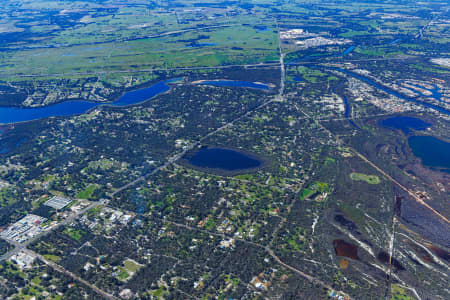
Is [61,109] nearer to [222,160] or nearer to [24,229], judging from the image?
[24,229]

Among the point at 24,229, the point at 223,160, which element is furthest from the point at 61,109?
the point at 223,160

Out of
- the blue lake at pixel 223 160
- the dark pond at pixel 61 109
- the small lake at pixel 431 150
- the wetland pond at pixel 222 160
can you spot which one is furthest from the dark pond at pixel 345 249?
the dark pond at pixel 61 109

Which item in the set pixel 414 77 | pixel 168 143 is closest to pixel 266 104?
pixel 168 143

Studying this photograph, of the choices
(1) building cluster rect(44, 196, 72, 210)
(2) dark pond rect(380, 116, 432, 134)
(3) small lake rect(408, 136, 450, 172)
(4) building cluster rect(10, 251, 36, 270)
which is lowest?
(4) building cluster rect(10, 251, 36, 270)

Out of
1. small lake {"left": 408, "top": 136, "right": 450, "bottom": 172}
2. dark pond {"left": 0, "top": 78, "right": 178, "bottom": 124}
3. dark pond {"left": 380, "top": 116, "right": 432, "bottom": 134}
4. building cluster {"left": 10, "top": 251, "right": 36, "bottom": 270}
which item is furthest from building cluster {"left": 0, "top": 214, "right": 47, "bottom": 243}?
dark pond {"left": 380, "top": 116, "right": 432, "bottom": 134}

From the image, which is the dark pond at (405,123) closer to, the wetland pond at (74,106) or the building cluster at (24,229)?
the wetland pond at (74,106)

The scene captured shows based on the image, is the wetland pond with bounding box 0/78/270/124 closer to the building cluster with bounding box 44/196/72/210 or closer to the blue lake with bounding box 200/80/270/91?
the blue lake with bounding box 200/80/270/91
